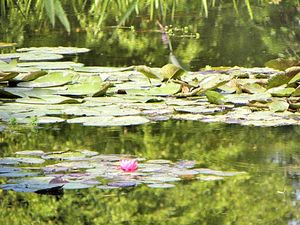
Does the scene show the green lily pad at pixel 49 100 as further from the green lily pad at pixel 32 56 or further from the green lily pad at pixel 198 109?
the green lily pad at pixel 32 56

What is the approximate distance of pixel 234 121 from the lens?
3795 millimetres

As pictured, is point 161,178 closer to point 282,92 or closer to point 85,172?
point 85,172

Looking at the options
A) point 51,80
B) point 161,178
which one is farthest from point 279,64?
point 161,178

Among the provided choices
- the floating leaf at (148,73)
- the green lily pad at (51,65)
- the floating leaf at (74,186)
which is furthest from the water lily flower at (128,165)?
the green lily pad at (51,65)

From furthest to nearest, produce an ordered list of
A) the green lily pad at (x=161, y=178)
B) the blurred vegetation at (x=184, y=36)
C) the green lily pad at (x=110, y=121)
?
the blurred vegetation at (x=184, y=36) < the green lily pad at (x=110, y=121) < the green lily pad at (x=161, y=178)

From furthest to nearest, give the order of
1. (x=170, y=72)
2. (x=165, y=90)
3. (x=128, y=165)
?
(x=170, y=72) → (x=165, y=90) → (x=128, y=165)

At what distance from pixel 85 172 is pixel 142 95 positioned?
1530 mm

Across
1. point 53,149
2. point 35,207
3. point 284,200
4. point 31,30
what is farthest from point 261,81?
Result: point 31,30

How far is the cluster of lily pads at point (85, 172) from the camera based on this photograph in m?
2.78

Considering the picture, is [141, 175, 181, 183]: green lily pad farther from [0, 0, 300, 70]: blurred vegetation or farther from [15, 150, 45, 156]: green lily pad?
[0, 0, 300, 70]: blurred vegetation

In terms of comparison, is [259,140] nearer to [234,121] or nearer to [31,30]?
[234,121]

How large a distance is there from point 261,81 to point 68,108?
3.63 feet

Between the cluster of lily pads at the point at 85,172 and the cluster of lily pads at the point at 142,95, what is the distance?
0.57 m

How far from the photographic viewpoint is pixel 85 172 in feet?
9.55
